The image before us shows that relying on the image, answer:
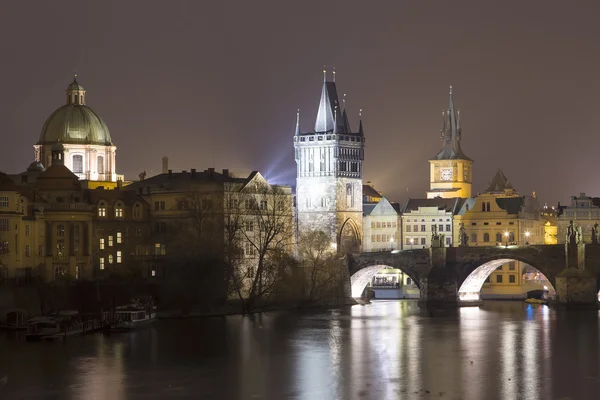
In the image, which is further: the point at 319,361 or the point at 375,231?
the point at 375,231

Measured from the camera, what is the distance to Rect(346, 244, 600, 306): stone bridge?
434 ft

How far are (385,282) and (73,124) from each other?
3442cm

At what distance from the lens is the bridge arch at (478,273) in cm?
13800

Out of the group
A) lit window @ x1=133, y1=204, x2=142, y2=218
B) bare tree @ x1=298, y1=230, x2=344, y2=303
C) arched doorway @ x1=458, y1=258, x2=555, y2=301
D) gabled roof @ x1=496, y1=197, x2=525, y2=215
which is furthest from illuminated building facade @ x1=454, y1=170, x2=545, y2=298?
lit window @ x1=133, y1=204, x2=142, y2=218

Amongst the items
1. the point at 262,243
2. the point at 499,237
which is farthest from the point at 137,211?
the point at 499,237

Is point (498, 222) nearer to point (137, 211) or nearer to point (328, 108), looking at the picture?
point (328, 108)

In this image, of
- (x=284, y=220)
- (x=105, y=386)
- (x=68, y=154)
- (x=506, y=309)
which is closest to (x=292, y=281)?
(x=284, y=220)

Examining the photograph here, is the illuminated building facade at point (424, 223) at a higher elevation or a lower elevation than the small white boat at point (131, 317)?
higher

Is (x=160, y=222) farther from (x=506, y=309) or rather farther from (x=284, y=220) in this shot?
(x=506, y=309)

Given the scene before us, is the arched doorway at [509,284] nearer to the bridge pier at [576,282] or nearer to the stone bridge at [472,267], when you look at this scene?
the stone bridge at [472,267]

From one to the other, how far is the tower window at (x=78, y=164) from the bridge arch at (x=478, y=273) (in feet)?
118

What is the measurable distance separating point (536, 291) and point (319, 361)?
195ft

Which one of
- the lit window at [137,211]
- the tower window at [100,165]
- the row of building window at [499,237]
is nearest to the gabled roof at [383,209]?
the row of building window at [499,237]

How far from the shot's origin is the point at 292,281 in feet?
442
